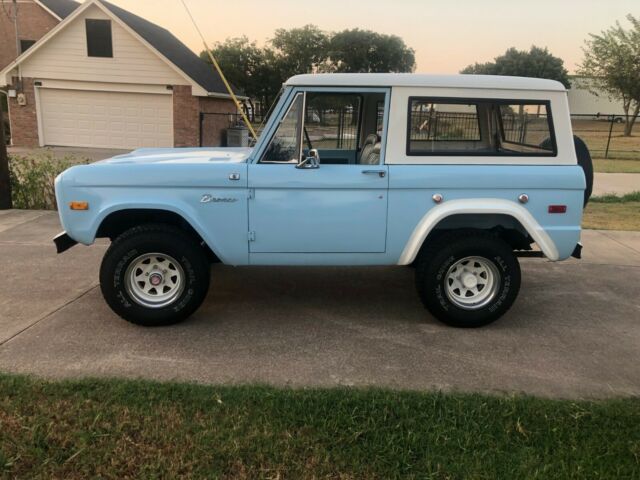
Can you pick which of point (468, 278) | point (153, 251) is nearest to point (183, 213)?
point (153, 251)

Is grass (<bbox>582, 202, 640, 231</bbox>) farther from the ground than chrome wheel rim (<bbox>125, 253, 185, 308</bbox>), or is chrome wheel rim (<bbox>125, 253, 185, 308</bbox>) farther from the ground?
chrome wheel rim (<bbox>125, 253, 185, 308</bbox>)

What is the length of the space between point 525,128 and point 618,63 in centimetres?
3114

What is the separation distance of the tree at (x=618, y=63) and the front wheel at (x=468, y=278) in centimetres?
2890

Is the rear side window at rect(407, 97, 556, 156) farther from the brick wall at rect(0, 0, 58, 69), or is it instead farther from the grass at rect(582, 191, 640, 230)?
the brick wall at rect(0, 0, 58, 69)

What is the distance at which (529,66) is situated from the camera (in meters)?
70.0

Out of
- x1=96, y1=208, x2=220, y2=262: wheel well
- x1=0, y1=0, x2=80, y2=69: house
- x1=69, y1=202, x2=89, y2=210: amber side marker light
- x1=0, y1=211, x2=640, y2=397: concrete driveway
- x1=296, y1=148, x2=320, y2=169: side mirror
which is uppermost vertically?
x1=0, y1=0, x2=80, y2=69: house

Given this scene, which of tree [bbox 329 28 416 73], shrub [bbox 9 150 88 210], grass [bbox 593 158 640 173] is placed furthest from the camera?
tree [bbox 329 28 416 73]

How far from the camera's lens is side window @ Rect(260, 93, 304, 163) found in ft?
13.8

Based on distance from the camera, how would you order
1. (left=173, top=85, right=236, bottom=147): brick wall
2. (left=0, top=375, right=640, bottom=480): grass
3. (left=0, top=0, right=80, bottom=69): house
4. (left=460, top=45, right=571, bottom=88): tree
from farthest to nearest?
1. (left=460, top=45, right=571, bottom=88): tree
2. (left=0, top=0, right=80, bottom=69): house
3. (left=173, top=85, right=236, bottom=147): brick wall
4. (left=0, top=375, right=640, bottom=480): grass

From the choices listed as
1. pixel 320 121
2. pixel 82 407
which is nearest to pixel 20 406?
pixel 82 407

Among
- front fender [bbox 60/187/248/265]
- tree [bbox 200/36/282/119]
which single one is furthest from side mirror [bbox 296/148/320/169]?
tree [bbox 200/36/282/119]

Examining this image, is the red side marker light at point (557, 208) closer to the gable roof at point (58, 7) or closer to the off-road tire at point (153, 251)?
the off-road tire at point (153, 251)

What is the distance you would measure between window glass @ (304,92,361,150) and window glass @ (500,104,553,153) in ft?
4.01

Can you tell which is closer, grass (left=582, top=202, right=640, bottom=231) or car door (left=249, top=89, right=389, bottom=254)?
car door (left=249, top=89, right=389, bottom=254)
